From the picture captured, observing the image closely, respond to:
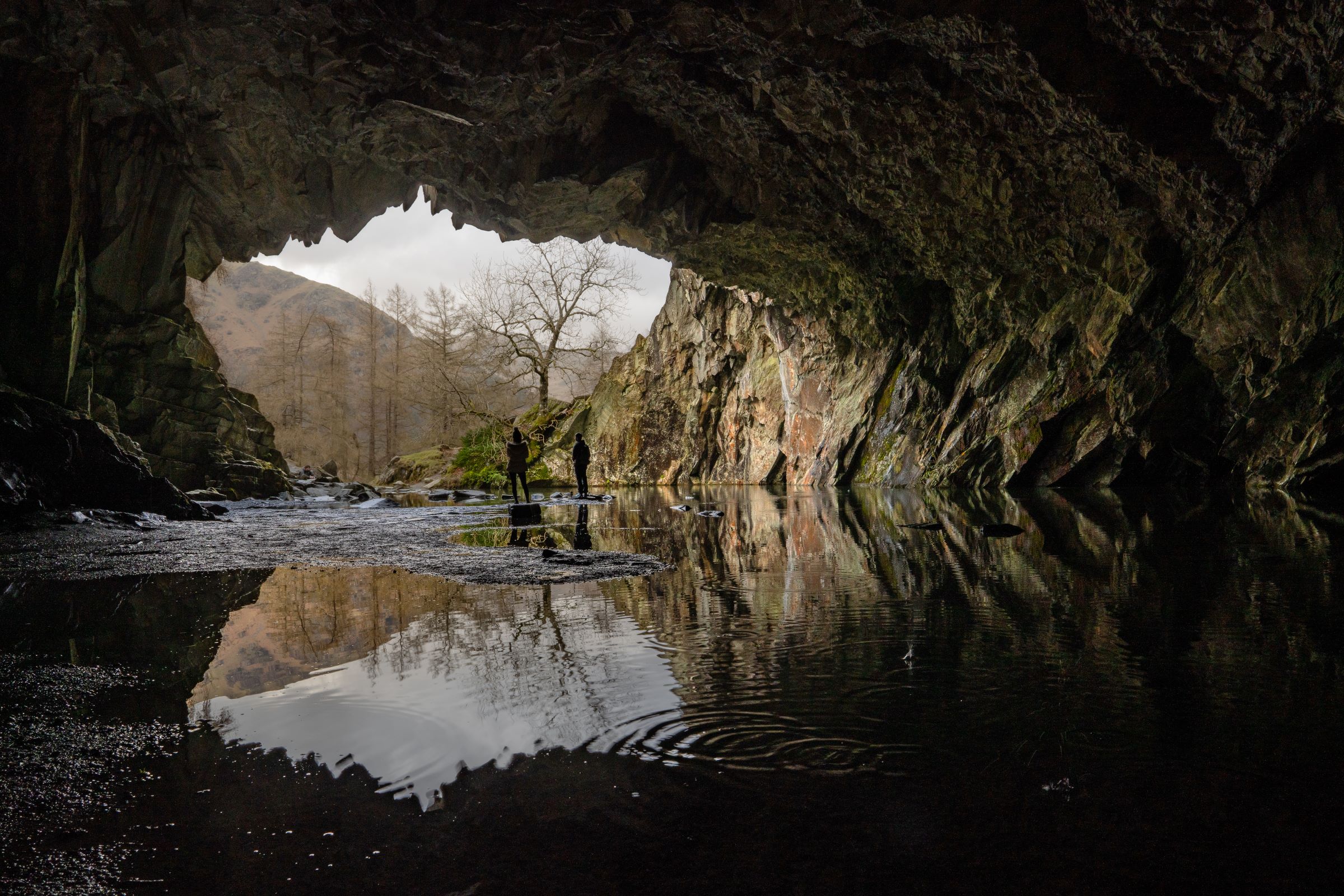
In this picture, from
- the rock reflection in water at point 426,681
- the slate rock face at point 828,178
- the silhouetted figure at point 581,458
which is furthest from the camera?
the silhouetted figure at point 581,458

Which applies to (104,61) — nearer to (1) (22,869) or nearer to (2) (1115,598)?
(1) (22,869)

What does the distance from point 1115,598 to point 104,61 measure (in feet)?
46.6

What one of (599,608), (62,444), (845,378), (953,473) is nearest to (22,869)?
(599,608)

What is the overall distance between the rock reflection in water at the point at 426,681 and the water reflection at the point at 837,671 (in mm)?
11

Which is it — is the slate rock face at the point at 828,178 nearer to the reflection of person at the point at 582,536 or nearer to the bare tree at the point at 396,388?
the reflection of person at the point at 582,536

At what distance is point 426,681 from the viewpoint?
2.22 m

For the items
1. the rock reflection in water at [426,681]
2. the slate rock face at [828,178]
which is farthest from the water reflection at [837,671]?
the slate rock face at [828,178]

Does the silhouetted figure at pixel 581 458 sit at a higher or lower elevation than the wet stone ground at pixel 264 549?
higher

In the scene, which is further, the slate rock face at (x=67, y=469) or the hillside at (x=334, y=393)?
the hillside at (x=334, y=393)

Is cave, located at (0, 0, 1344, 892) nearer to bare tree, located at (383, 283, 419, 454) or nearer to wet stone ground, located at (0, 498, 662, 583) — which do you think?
wet stone ground, located at (0, 498, 662, 583)

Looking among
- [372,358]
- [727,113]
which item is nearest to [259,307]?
[372,358]

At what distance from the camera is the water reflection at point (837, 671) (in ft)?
5.20

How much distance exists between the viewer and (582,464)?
17.5m

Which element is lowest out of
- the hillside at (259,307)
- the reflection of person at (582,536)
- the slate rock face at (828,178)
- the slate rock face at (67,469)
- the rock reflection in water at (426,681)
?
the reflection of person at (582,536)
